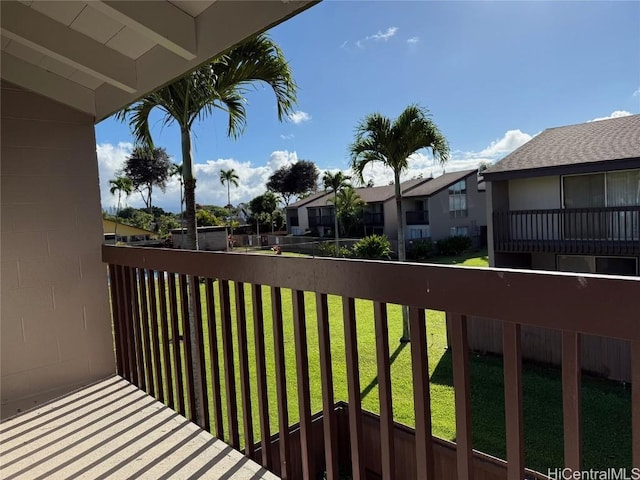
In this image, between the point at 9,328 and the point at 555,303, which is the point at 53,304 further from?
the point at 555,303

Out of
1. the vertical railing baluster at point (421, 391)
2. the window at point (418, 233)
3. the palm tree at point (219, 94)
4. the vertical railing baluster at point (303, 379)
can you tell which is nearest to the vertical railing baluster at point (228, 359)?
the vertical railing baluster at point (303, 379)

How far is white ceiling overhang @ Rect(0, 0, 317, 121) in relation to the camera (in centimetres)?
162

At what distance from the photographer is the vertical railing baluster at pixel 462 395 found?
0.89 m

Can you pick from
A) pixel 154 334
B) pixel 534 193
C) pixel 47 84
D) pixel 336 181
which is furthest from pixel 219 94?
pixel 336 181

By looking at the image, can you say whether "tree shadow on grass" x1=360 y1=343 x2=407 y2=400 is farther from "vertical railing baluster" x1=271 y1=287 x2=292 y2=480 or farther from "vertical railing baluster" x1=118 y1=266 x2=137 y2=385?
"vertical railing baluster" x1=271 y1=287 x2=292 y2=480

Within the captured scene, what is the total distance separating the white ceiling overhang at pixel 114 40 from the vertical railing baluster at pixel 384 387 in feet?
3.35

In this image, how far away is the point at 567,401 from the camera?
2.48 ft

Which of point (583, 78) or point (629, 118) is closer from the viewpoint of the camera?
point (629, 118)

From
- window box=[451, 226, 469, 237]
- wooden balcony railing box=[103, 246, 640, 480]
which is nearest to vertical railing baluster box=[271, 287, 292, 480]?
wooden balcony railing box=[103, 246, 640, 480]

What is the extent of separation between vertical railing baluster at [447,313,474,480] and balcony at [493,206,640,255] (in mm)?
10770

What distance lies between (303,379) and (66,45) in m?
2.06

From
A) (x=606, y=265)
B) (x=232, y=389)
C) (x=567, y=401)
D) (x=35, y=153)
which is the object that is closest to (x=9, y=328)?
(x=35, y=153)

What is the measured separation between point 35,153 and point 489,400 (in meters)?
6.66

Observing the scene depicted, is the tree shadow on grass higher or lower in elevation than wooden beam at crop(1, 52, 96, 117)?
lower
